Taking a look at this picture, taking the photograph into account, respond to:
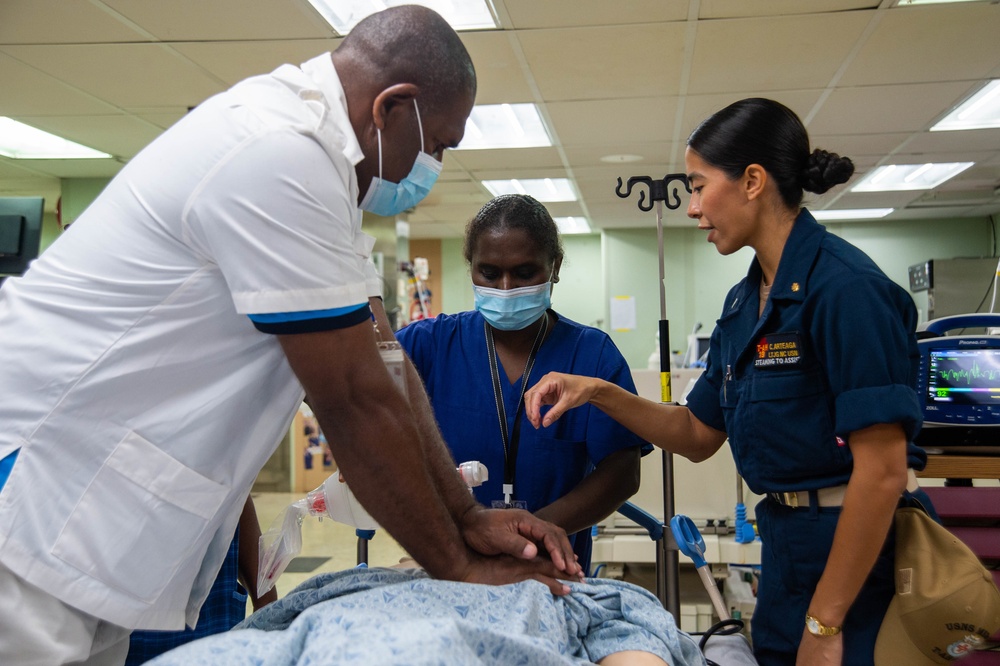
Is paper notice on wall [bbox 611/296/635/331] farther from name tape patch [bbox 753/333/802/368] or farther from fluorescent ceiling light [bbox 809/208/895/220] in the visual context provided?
name tape patch [bbox 753/333/802/368]

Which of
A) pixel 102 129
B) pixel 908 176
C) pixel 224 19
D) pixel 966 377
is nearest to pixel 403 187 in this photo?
pixel 966 377

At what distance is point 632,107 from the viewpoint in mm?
5316

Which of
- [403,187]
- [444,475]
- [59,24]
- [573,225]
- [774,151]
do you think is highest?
[573,225]

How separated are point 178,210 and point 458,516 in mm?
585

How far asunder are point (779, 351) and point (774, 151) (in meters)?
0.36

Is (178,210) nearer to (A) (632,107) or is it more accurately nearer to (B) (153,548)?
(B) (153,548)

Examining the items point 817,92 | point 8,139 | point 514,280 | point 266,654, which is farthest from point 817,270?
point 8,139

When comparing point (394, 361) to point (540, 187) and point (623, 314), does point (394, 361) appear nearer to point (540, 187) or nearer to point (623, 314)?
point (540, 187)

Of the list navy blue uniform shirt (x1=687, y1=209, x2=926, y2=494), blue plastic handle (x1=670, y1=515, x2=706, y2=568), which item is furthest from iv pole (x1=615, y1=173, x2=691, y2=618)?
navy blue uniform shirt (x1=687, y1=209, x2=926, y2=494)

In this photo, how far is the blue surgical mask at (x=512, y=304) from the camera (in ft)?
5.96

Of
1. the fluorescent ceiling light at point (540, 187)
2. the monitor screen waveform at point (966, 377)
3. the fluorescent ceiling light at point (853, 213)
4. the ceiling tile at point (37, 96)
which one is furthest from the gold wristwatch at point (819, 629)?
the fluorescent ceiling light at point (853, 213)

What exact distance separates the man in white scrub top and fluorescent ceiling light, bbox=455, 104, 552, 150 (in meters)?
4.44

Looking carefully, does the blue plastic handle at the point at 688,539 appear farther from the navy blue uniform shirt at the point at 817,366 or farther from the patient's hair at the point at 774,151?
the patient's hair at the point at 774,151

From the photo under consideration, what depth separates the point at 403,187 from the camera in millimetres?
1248
